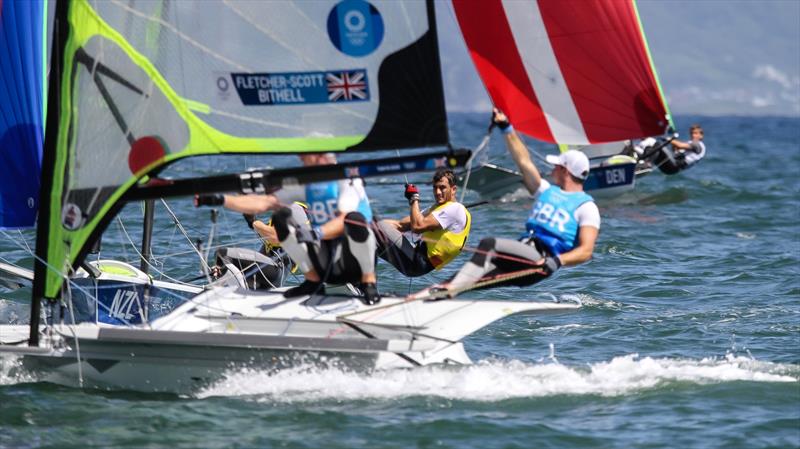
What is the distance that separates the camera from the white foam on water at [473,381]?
29.1 ft

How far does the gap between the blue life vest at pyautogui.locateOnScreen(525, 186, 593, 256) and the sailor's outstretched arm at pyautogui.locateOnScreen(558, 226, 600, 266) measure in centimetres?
7

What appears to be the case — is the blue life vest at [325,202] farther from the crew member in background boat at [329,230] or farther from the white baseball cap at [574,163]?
the white baseball cap at [574,163]

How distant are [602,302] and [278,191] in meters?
4.89

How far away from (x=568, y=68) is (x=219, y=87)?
2.40 m

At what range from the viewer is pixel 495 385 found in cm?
898

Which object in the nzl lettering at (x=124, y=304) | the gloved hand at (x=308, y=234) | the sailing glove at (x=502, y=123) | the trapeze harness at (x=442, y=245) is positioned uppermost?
the sailing glove at (x=502, y=123)

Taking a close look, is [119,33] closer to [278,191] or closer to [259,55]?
[259,55]

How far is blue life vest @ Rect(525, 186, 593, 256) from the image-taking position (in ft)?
30.2

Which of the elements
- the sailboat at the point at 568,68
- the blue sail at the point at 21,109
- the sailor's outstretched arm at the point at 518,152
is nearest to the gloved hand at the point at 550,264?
the sailor's outstretched arm at the point at 518,152

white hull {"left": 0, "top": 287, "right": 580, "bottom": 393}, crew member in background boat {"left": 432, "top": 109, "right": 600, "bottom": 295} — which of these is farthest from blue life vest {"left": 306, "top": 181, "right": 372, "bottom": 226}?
crew member in background boat {"left": 432, "top": 109, "right": 600, "bottom": 295}

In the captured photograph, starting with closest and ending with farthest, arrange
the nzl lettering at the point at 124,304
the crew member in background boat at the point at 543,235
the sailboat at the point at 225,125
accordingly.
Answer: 1. the sailboat at the point at 225,125
2. the crew member in background boat at the point at 543,235
3. the nzl lettering at the point at 124,304

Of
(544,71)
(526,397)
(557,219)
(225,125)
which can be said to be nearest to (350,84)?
(225,125)

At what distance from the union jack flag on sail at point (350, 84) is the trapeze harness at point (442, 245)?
2.76m

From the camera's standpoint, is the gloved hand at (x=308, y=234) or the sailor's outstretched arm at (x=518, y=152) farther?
the gloved hand at (x=308, y=234)
